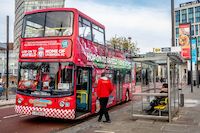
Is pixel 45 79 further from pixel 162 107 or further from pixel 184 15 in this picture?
pixel 184 15

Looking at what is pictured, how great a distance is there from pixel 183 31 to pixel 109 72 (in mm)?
11767

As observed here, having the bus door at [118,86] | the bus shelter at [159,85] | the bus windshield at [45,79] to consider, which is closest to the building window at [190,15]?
the bus door at [118,86]

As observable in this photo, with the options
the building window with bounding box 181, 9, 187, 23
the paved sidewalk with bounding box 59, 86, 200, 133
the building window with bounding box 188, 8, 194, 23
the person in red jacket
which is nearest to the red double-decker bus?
the person in red jacket

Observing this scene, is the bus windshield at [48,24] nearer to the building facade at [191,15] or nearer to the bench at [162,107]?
the bench at [162,107]

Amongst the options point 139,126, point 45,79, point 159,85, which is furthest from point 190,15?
point 139,126

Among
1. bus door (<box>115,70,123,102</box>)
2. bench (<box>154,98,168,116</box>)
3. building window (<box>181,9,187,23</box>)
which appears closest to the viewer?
bench (<box>154,98,168,116</box>)

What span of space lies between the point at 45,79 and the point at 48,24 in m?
2.19

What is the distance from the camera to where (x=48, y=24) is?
38.1 ft

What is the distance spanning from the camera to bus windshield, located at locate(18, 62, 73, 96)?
10844 millimetres

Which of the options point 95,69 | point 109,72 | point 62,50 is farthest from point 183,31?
point 62,50

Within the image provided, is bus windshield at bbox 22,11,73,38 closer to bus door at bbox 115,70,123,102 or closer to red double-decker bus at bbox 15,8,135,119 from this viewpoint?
red double-decker bus at bbox 15,8,135,119

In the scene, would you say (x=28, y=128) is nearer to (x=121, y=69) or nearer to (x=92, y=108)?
(x=92, y=108)

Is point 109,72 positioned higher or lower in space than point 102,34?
lower

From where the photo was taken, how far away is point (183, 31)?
80.4 feet
